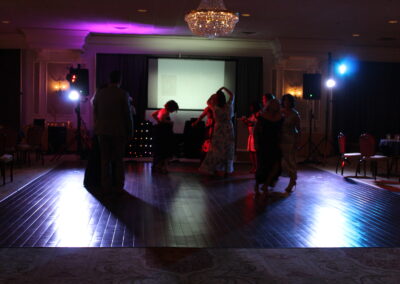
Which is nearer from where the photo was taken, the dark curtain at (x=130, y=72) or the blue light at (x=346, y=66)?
the dark curtain at (x=130, y=72)

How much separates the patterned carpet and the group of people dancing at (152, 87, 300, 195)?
8.18ft

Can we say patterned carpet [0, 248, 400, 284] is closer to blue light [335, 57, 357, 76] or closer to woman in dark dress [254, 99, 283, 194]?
woman in dark dress [254, 99, 283, 194]

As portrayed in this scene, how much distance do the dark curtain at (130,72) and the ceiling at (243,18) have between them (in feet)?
3.14

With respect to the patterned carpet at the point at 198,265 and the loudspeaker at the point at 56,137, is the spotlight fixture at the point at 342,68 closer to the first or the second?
the loudspeaker at the point at 56,137

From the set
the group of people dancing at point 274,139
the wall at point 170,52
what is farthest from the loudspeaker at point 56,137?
the group of people dancing at point 274,139

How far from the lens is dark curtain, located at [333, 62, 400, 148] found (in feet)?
48.9

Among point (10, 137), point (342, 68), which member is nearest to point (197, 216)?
point (10, 137)

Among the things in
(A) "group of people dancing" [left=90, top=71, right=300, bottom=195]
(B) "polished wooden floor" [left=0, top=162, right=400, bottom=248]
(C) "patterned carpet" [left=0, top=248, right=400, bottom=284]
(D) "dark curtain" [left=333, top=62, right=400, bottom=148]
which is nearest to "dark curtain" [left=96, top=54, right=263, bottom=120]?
(D) "dark curtain" [left=333, top=62, right=400, bottom=148]

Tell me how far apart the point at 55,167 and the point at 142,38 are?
522 centimetres

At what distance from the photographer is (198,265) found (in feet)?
12.4

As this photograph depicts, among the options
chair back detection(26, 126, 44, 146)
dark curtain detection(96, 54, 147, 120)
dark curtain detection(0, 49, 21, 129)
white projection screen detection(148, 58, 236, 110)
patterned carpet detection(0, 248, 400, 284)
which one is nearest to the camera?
patterned carpet detection(0, 248, 400, 284)

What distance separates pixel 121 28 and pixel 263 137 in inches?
275

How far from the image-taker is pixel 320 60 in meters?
14.2

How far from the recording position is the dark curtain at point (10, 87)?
13.8 meters
